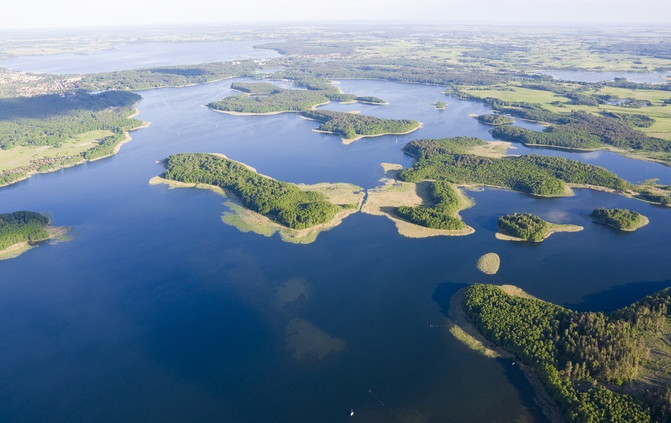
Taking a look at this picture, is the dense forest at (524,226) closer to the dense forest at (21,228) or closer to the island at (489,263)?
the island at (489,263)

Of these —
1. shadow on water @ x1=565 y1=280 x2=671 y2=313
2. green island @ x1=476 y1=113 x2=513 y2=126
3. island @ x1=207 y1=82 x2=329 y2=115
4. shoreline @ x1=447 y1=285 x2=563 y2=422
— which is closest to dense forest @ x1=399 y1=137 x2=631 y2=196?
shadow on water @ x1=565 y1=280 x2=671 y2=313

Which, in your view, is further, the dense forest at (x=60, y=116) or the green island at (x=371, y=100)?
the green island at (x=371, y=100)

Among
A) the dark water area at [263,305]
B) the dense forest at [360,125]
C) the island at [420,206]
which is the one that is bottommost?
the dark water area at [263,305]

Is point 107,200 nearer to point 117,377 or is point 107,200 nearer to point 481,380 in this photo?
point 117,377

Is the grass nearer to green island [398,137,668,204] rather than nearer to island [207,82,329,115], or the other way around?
island [207,82,329,115]

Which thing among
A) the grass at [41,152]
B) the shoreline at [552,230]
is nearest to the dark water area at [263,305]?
the shoreline at [552,230]

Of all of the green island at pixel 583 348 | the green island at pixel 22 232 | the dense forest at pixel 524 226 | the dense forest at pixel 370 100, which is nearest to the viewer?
the green island at pixel 583 348

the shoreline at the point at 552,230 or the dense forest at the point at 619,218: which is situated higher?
the dense forest at the point at 619,218

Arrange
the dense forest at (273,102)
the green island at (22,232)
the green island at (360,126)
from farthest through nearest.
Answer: the dense forest at (273,102) < the green island at (360,126) < the green island at (22,232)
